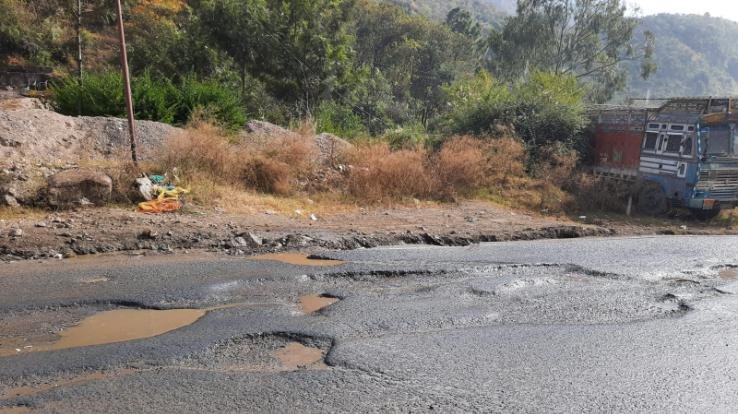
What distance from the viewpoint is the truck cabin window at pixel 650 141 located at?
14.0 m

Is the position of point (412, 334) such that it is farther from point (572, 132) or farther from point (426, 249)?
point (572, 132)

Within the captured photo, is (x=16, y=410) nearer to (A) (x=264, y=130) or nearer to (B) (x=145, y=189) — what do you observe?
(B) (x=145, y=189)

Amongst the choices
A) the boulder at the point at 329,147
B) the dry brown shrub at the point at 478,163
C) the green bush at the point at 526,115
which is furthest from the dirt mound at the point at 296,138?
the green bush at the point at 526,115

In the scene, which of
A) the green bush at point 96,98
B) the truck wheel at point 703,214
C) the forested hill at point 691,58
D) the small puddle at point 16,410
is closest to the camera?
the small puddle at point 16,410

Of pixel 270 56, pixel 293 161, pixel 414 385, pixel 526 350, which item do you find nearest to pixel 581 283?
pixel 526 350

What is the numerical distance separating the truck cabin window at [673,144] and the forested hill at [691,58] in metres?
46.2

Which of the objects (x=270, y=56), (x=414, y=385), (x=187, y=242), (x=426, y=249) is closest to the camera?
(x=414, y=385)

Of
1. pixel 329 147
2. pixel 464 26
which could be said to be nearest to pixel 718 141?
pixel 329 147

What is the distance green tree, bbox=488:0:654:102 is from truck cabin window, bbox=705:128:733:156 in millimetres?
22600

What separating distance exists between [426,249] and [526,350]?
3.90 meters

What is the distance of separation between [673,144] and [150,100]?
41.8 ft

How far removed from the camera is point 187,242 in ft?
26.7

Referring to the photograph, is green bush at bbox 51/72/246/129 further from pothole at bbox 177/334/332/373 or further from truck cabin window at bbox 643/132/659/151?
truck cabin window at bbox 643/132/659/151

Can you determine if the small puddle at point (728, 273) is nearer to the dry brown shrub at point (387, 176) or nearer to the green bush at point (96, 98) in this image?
the dry brown shrub at point (387, 176)
